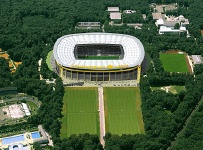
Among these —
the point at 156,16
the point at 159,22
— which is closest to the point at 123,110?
the point at 159,22

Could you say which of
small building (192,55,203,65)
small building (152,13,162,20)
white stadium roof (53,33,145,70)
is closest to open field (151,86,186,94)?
white stadium roof (53,33,145,70)

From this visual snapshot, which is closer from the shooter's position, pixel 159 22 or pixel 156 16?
pixel 159 22

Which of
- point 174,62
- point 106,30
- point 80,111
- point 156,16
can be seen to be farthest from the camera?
point 156,16

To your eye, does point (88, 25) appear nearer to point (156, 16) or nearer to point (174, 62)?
point (156, 16)

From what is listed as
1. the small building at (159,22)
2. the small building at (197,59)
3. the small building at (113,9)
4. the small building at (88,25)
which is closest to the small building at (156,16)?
the small building at (159,22)

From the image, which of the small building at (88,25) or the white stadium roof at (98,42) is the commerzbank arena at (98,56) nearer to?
the white stadium roof at (98,42)

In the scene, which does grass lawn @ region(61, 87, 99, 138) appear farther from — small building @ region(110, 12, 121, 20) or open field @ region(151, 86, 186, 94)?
small building @ region(110, 12, 121, 20)
